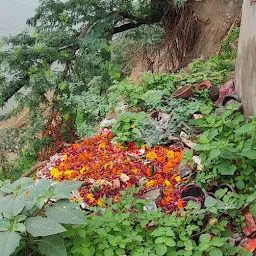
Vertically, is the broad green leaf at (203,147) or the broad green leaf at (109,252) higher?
the broad green leaf at (203,147)

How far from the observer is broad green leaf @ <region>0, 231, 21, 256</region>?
1868 millimetres

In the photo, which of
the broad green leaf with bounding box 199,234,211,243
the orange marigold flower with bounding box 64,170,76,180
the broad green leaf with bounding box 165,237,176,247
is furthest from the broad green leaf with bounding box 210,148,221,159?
the orange marigold flower with bounding box 64,170,76,180

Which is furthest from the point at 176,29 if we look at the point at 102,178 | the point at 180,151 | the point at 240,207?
the point at 240,207

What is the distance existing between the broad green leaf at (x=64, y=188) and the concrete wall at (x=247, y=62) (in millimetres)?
1527

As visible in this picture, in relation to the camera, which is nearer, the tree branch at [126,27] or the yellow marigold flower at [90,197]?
the yellow marigold flower at [90,197]

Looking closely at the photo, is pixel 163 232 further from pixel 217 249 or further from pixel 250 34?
pixel 250 34

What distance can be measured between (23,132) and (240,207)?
342 centimetres

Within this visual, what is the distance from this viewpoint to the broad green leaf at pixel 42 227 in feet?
6.49

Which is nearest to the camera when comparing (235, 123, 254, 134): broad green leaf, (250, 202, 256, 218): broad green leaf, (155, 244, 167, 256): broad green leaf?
(155, 244, 167, 256): broad green leaf

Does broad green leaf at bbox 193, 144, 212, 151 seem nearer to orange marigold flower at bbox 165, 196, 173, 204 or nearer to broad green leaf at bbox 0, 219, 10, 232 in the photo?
orange marigold flower at bbox 165, 196, 173, 204

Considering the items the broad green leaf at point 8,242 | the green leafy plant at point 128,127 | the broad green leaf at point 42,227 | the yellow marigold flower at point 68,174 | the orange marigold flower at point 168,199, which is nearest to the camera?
the broad green leaf at point 8,242

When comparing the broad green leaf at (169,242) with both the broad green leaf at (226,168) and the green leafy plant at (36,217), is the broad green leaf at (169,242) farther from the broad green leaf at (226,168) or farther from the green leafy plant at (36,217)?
the broad green leaf at (226,168)

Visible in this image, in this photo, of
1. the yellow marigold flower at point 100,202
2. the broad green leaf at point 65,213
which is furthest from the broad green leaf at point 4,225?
the yellow marigold flower at point 100,202

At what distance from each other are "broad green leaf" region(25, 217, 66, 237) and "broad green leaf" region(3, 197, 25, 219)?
73 millimetres
